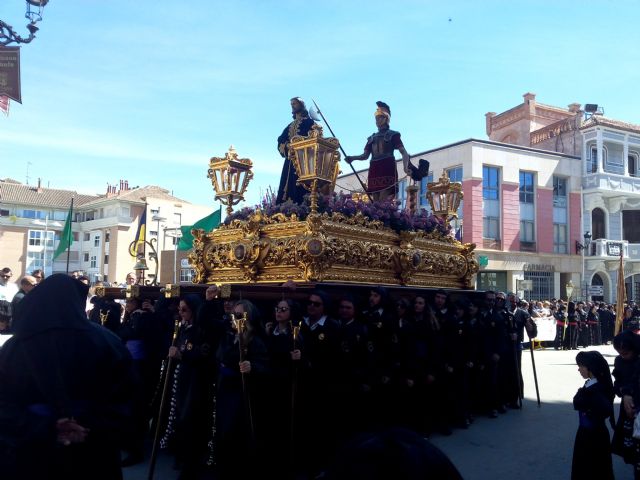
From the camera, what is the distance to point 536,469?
221 inches

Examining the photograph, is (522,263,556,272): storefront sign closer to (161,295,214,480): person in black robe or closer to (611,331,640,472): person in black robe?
(611,331,640,472): person in black robe

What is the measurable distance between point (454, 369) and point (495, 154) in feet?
73.7

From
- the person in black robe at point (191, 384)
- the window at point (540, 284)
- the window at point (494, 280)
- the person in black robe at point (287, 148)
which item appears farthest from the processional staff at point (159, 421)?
the window at point (540, 284)

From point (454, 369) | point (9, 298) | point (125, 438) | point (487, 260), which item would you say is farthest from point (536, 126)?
point (125, 438)

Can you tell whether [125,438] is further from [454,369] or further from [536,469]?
[454,369]

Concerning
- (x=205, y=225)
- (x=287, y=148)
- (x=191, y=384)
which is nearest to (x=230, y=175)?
(x=287, y=148)

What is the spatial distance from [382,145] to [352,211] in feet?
7.11

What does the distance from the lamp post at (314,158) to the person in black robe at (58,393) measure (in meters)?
3.88

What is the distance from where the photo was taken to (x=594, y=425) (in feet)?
15.5

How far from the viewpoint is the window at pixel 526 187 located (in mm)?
Result: 29375

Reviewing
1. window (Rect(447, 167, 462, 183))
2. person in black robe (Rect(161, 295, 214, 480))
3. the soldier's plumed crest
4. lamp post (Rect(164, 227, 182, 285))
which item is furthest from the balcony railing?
person in black robe (Rect(161, 295, 214, 480))

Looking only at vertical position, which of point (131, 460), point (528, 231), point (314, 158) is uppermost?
point (528, 231)

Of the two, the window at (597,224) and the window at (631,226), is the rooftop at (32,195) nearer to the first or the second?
the window at (597,224)

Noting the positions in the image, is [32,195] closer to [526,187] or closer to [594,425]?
[526,187]
